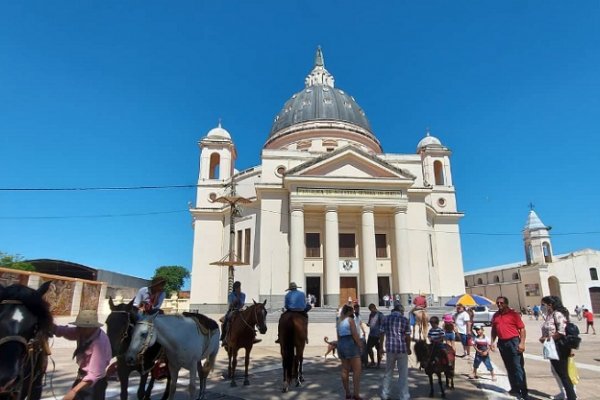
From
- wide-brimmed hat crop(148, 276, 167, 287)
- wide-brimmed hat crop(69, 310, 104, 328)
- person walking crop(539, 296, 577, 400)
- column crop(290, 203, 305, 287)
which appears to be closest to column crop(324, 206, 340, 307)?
column crop(290, 203, 305, 287)

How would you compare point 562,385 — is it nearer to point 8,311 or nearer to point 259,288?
point 8,311

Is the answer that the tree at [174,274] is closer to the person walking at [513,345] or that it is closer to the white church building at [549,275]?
the white church building at [549,275]

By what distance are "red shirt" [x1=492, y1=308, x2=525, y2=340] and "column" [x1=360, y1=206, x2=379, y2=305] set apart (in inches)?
888

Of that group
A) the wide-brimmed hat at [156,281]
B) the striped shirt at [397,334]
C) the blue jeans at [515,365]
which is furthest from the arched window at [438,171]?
the wide-brimmed hat at [156,281]

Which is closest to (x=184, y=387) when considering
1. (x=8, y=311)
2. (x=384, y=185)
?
(x=8, y=311)

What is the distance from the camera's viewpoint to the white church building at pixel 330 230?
30.6 meters

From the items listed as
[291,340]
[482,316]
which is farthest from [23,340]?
[482,316]

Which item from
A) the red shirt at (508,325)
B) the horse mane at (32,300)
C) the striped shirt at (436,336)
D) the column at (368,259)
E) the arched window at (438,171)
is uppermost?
the arched window at (438,171)

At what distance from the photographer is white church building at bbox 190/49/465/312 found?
3064cm

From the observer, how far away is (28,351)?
315cm

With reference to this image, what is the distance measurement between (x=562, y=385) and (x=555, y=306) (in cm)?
143

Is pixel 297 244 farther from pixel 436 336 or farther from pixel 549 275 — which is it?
pixel 549 275

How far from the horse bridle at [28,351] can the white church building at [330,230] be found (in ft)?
78.3

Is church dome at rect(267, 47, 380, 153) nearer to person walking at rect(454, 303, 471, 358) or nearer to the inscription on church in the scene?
the inscription on church
